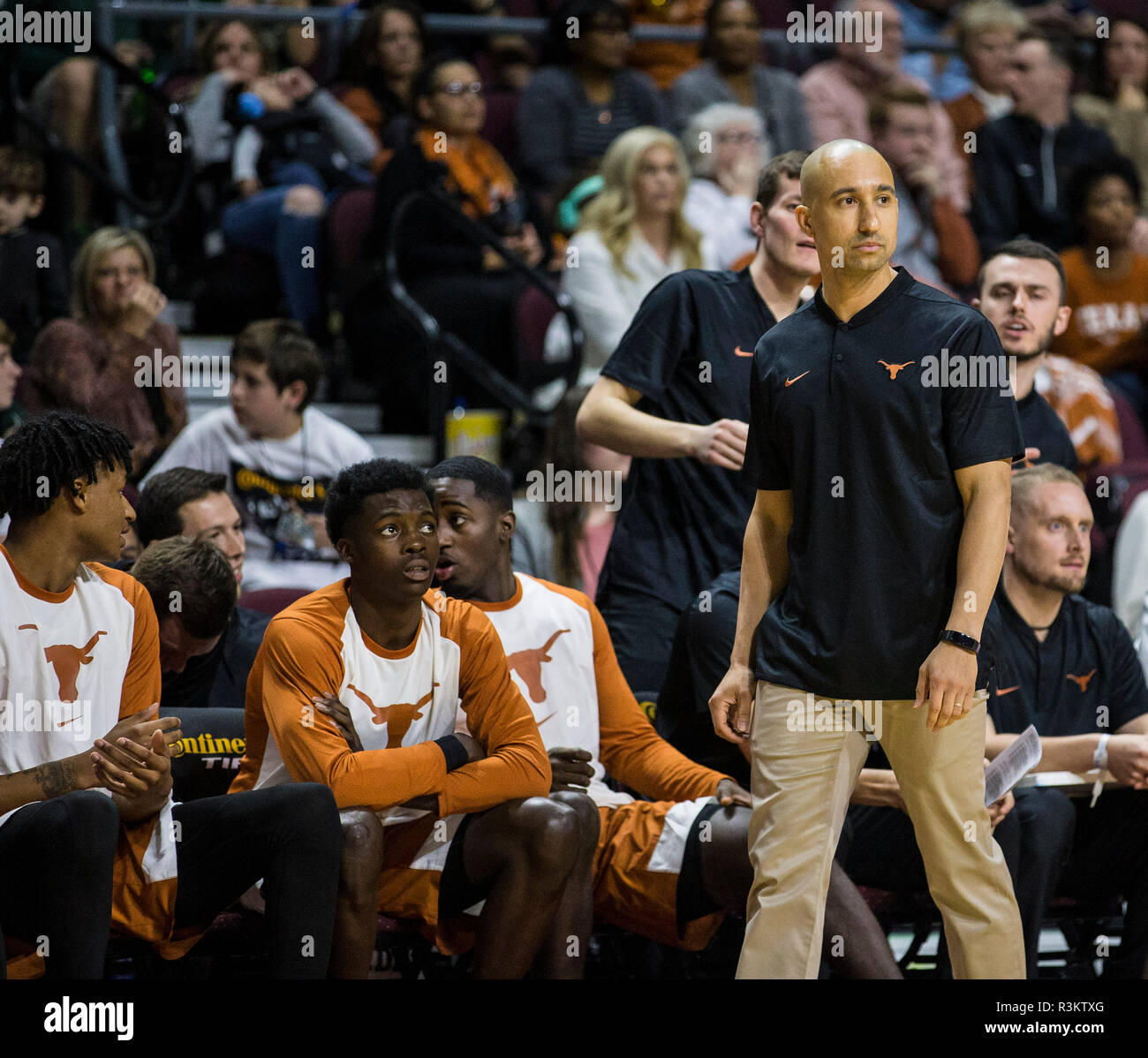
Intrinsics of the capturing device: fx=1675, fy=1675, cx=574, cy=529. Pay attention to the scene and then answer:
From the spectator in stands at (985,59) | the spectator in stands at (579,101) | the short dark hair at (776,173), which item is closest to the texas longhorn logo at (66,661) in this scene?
the short dark hair at (776,173)

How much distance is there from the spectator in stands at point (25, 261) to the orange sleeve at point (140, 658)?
7.87 ft

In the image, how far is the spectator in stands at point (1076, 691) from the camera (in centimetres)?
348

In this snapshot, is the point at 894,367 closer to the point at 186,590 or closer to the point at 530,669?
the point at 530,669

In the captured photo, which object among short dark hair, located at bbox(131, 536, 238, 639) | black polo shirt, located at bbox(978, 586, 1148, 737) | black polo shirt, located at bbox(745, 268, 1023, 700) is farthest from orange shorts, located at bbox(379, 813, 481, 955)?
black polo shirt, located at bbox(978, 586, 1148, 737)

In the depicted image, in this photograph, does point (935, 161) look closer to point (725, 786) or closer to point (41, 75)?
point (41, 75)

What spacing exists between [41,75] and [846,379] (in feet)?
15.2

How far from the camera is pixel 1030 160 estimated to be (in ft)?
22.8

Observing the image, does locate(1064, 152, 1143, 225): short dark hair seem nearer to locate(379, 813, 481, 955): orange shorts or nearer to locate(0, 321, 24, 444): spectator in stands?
locate(0, 321, 24, 444): spectator in stands

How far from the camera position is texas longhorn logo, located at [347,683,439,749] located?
3088 millimetres

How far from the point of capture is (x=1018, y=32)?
7430 millimetres

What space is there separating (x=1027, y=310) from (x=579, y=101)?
2881 millimetres

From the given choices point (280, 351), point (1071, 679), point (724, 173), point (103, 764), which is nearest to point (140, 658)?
point (103, 764)

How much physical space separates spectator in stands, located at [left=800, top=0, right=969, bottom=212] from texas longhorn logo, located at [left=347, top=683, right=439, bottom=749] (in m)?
4.45

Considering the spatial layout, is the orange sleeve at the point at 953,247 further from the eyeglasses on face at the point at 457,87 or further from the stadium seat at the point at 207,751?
the stadium seat at the point at 207,751
